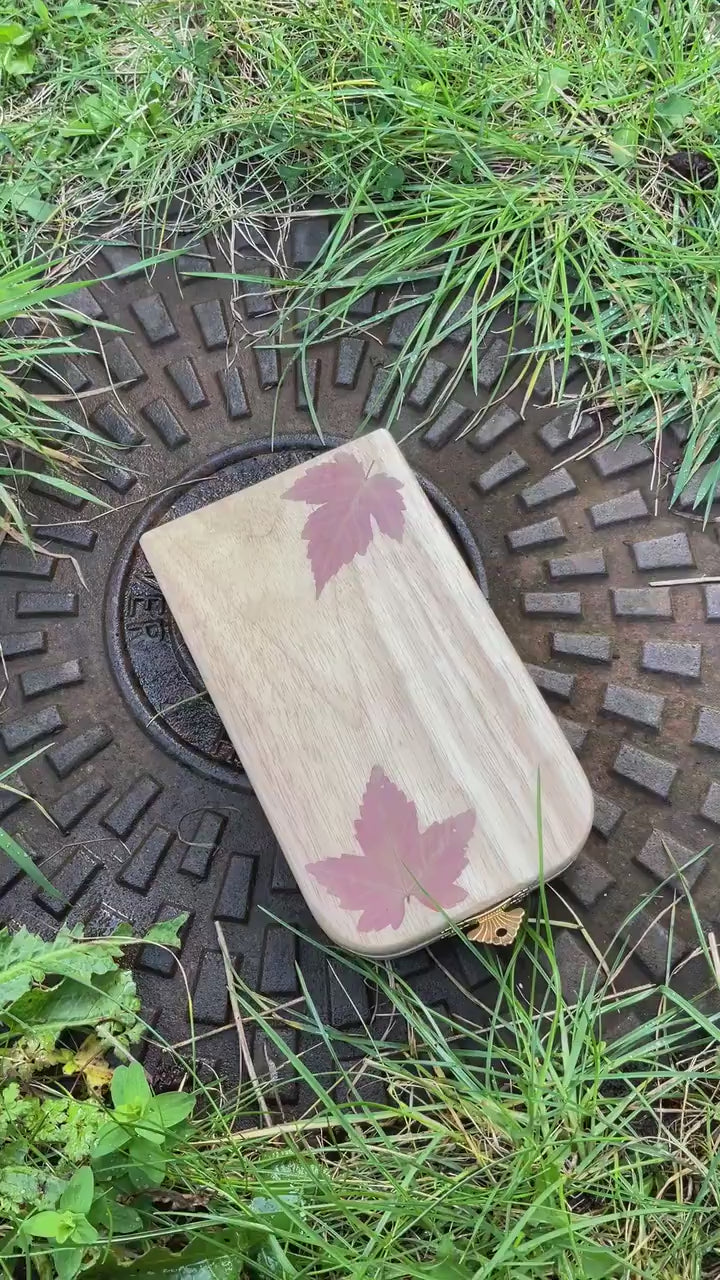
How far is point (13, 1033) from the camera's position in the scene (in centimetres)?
85

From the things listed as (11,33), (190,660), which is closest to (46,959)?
(190,660)

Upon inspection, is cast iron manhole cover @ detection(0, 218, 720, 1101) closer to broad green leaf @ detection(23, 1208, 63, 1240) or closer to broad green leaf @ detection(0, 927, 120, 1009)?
broad green leaf @ detection(0, 927, 120, 1009)

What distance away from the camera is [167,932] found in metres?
0.90

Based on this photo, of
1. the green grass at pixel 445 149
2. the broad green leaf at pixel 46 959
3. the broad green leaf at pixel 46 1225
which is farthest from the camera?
the green grass at pixel 445 149

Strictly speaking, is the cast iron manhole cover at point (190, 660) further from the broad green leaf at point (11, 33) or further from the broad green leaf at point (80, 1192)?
the broad green leaf at point (11, 33)

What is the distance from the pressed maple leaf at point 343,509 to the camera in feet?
3.00

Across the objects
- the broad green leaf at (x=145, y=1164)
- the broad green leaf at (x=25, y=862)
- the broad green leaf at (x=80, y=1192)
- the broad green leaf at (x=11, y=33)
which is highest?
the broad green leaf at (x=11, y=33)

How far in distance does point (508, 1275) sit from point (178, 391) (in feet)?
3.06

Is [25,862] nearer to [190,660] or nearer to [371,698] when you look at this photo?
[190,660]

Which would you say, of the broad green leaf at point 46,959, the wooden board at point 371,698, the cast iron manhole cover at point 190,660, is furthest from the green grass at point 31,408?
the broad green leaf at point 46,959

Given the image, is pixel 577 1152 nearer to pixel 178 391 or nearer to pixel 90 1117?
pixel 90 1117

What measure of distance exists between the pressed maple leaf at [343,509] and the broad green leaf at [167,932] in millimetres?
356

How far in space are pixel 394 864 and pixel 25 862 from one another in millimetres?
369

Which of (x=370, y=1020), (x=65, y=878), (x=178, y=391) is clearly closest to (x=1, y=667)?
(x=65, y=878)
